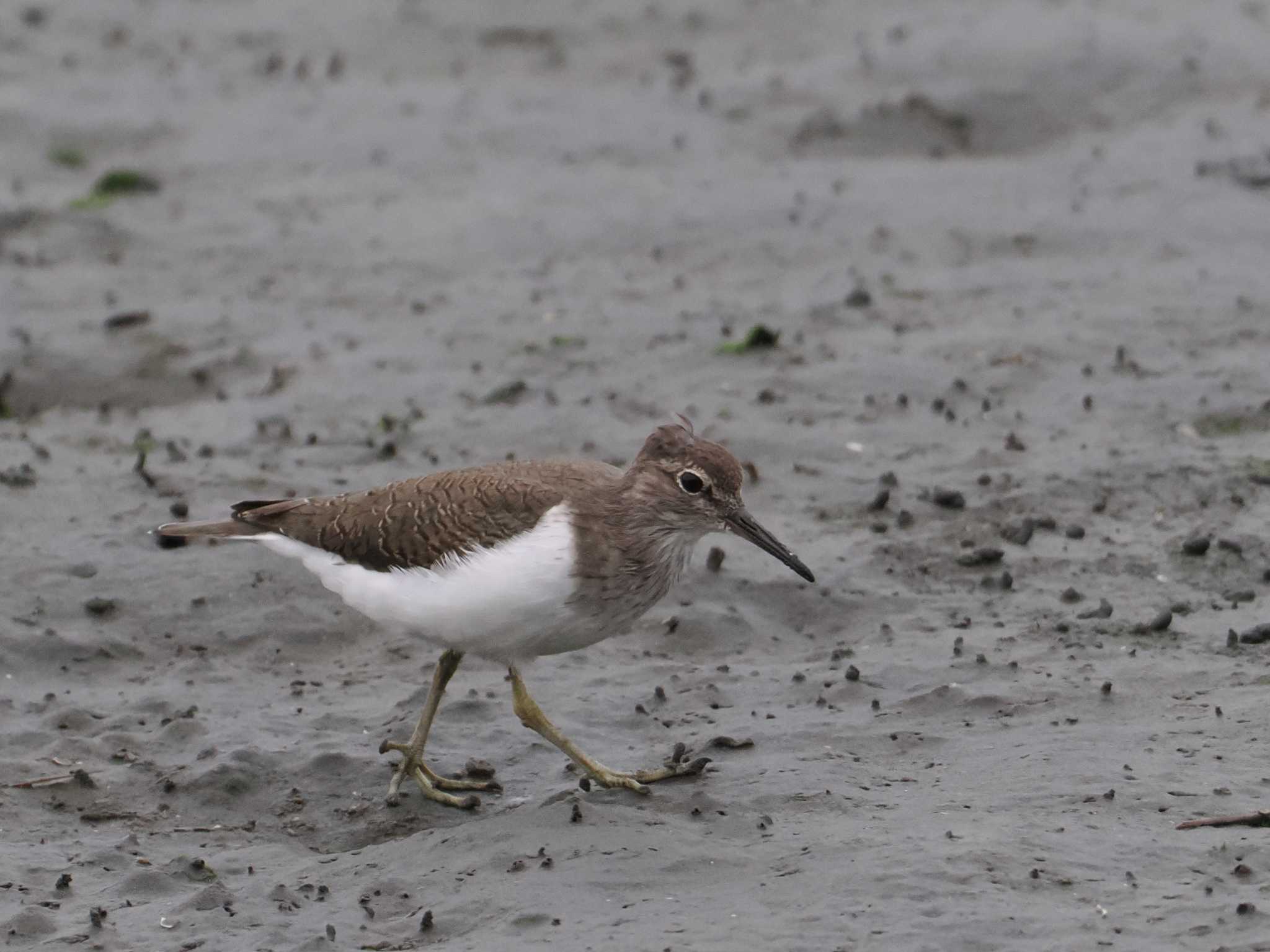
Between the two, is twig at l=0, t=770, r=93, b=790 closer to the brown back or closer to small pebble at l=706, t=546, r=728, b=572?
the brown back

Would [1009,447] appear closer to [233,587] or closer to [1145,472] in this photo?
[1145,472]

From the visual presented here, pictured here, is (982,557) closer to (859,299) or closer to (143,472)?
(859,299)

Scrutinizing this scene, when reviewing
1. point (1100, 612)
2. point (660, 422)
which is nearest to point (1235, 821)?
point (1100, 612)

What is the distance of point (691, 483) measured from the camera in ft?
25.5

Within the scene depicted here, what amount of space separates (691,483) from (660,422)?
153 inches

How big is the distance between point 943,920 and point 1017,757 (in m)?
1.49

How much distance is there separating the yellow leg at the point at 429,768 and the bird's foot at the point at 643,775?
1.79ft

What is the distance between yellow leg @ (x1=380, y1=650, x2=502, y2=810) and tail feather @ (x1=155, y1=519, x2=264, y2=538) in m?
1.20

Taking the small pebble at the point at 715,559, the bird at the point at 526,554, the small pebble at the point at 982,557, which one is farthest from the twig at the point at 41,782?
the small pebble at the point at 982,557

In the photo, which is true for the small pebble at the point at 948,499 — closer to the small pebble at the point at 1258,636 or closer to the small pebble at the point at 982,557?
the small pebble at the point at 982,557

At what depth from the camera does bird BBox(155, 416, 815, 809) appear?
24.5 ft

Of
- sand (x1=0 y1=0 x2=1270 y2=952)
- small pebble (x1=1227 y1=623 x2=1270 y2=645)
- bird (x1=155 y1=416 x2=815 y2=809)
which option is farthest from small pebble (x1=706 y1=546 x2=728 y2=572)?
small pebble (x1=1227 y1=623 x2=1270 y2=645)

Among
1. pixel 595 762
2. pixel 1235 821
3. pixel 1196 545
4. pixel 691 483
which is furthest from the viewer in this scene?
pixel 1196 545

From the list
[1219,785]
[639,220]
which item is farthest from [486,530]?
[639,220]
